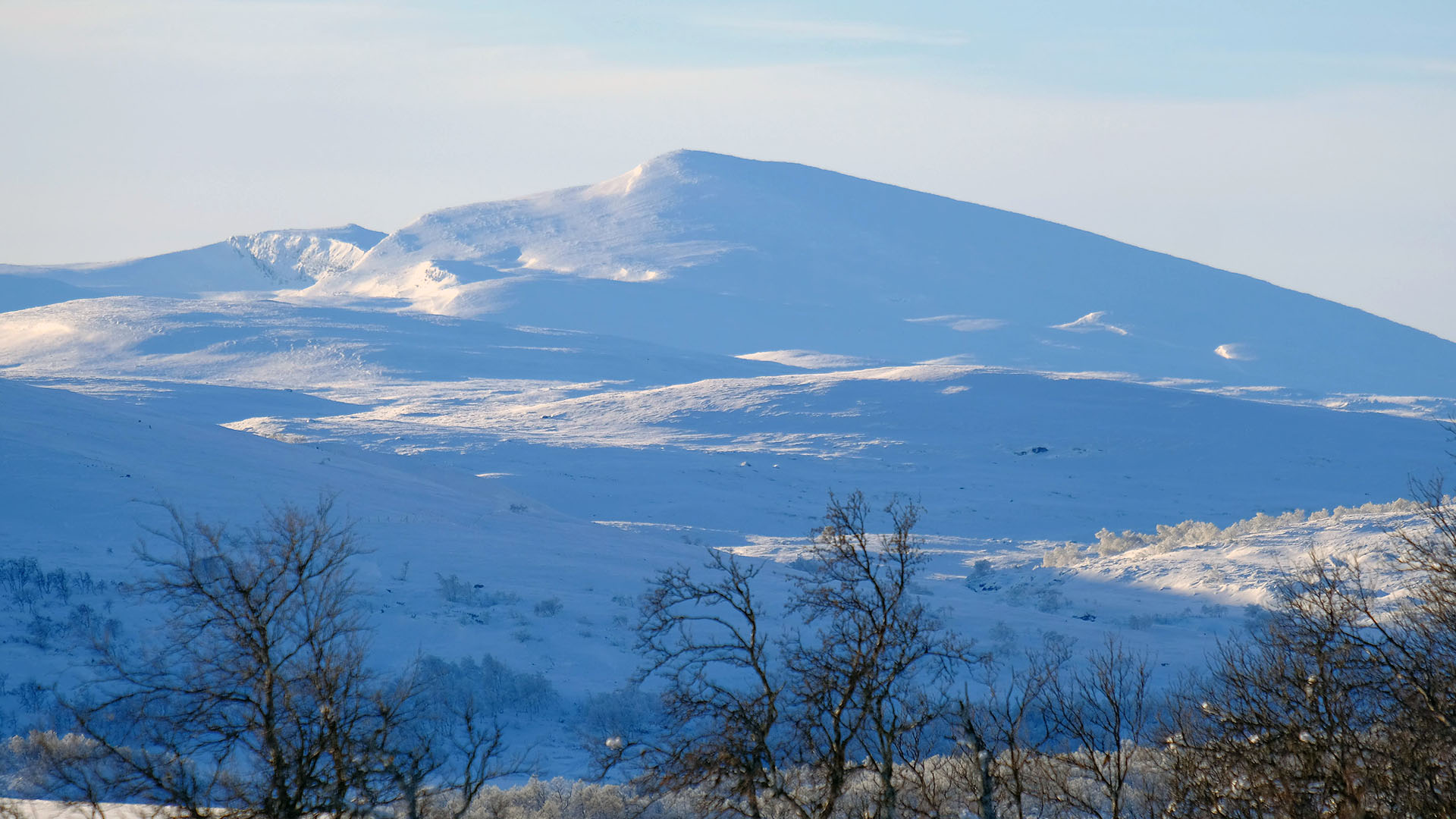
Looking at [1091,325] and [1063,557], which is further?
[1091,325]

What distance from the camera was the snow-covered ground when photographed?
22.5 m

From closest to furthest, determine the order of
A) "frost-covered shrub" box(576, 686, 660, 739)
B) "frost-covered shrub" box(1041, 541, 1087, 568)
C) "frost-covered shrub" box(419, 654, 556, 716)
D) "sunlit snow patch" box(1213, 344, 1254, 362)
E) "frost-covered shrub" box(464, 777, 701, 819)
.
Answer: "frost-covered shrub" box(464, 777, 701, 819) → "frost-covered shrub" box(576, 686, 660, 739) → "frost-covered shrub" box(419, 654, 556, 716) → "frost-covered shrub" box(1041, 541, 1087, 568) → "sunlit snow patch" box(1213, 344, 1254, 362)

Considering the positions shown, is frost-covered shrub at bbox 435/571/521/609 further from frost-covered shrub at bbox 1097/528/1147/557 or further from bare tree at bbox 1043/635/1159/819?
frost-covered shrub at bbox 1097/528/1147/557

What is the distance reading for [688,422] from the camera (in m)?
54.7

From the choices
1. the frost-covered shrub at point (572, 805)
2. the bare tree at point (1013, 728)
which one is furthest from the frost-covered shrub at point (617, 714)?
the bare tree at point (1013, 728)

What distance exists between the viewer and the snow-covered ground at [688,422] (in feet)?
73.8

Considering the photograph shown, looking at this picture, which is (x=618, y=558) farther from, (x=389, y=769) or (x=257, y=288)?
(x=257, y=288)

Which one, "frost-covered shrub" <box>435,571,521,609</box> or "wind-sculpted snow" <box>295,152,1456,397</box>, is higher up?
"wind-sculpted snow" <box>295,152,1456,397</box>

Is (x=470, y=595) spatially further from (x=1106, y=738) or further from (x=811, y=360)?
(x=811, y=360)

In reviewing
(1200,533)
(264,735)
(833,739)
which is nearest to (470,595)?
(833,739)

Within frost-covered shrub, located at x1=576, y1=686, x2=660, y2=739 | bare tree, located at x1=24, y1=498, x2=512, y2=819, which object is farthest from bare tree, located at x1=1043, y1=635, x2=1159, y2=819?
frost-covered shrub, located at x1=576, y1=686, x2=660, y2=739

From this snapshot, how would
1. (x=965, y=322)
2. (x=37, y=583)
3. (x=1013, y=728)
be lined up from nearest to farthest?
1. (x=1013, y=728)
2. (x=37, y=583)
3. (x=965, y=322)

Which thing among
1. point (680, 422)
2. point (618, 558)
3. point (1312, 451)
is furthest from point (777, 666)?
point (1312, 451)

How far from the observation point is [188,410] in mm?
53781
